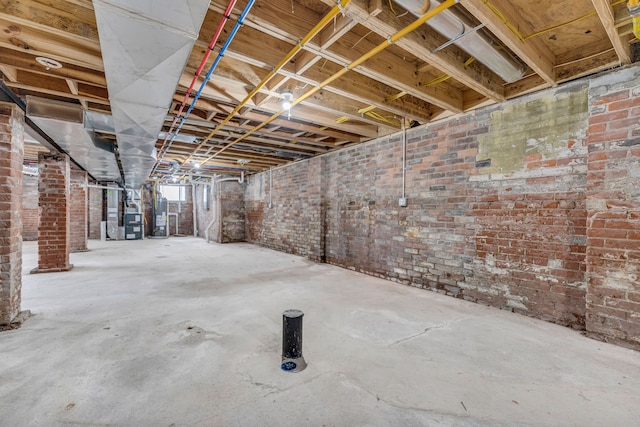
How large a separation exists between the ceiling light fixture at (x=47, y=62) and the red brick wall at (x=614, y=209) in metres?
4.39

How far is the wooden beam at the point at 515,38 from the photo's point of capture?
1605mm

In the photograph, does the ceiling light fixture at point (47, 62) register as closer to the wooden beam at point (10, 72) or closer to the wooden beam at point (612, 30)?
the wooden beam at point (10, 72)

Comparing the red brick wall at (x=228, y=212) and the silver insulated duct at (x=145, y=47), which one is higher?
the silver insulated duct at (x=145, y=47)

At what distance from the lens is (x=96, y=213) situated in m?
9.49

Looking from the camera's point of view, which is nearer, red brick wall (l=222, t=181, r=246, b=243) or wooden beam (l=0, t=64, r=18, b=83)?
wooden beam (l=0, t=64, r=18, b=83)

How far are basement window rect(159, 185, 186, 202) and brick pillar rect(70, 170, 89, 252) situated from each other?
4.78 metres

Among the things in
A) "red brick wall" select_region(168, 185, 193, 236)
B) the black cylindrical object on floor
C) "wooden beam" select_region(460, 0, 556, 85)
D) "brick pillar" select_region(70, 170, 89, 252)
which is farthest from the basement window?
"wooden beam" select_region(460, 0, 556, 85)

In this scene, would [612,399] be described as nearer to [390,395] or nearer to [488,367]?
[488,367]

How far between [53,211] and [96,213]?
612cm

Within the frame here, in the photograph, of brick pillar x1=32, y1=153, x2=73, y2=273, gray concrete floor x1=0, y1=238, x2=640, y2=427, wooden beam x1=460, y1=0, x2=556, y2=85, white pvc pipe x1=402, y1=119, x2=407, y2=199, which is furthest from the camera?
brick pillar x1=32, y1=153, x2=73, y2=273

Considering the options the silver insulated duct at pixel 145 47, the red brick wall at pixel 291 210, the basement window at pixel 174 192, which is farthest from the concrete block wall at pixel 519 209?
the basement window at pixel 174 192

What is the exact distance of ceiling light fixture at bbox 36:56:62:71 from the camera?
82.1 inches

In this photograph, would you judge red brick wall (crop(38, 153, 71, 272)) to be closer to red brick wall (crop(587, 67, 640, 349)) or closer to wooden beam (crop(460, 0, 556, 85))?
wooden beam (crop(460, 0, 556, 85))

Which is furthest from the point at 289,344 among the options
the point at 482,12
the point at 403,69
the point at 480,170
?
the point at 480,170
